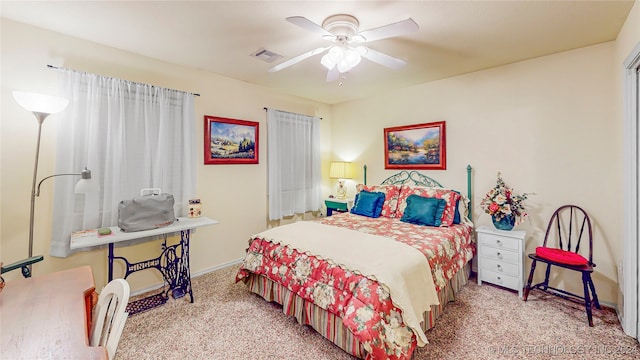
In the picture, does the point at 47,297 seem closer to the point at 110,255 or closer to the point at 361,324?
the point at 110,255

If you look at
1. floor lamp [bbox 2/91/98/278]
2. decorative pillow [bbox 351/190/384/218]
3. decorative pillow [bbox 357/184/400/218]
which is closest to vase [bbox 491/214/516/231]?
decorative pillow [bbox 357/184/400/218]

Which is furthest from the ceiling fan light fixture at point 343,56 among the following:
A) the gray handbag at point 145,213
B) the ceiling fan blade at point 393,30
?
the gray handbag at point 145,213

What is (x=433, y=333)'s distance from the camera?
2117 mm

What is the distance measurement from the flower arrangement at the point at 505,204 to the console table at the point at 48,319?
3.33 metres

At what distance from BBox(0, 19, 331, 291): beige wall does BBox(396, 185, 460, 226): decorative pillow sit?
6.50 feet

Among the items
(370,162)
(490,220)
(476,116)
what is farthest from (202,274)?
(476,116)

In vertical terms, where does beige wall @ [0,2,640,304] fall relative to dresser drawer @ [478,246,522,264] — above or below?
above

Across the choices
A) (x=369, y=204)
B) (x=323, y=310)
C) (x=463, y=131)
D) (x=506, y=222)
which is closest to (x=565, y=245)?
(x=506, y=222)

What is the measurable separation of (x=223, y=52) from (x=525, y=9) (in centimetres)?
265

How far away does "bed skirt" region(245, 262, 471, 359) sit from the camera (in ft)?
6.20

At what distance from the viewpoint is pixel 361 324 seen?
1.65 meters

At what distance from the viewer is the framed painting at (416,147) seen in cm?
357

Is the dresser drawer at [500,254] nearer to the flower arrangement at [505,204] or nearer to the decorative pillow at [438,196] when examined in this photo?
the flower arrangement at [505,204]

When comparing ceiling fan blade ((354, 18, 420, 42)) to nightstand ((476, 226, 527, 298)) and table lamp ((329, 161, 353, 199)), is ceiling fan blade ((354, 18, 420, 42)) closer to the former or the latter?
nightstand ((476, 226, 527, 298))
